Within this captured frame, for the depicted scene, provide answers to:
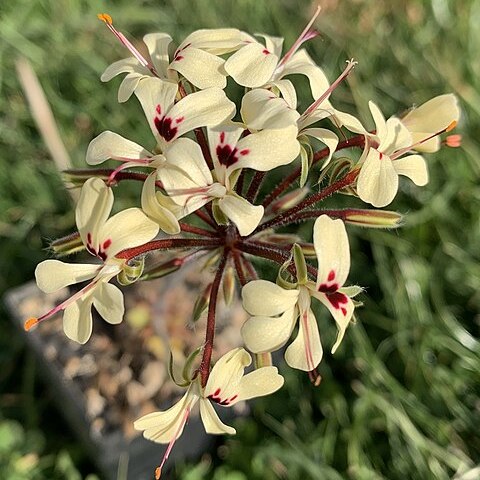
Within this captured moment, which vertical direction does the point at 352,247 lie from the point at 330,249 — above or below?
below

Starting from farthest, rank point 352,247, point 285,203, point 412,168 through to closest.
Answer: point 352,247
point 285,203
point 412,168

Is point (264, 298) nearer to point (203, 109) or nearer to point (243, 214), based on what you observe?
point (243, 214)

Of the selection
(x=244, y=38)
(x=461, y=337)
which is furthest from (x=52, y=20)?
(x=461, y=337)

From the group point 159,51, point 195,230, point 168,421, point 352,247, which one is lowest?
point 352,247

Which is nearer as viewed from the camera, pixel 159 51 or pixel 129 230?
pixel 129 230

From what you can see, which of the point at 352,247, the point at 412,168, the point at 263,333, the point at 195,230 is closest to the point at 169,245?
the point at 195,230

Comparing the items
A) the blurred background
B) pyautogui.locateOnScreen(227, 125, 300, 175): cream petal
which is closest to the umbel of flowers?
pyautogui.locateOnScreen(227, 125, 300, 175): cream petal

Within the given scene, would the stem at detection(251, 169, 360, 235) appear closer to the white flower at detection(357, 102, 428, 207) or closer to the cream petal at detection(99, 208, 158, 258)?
the white flower at detection(357, 102, 428, 207)
